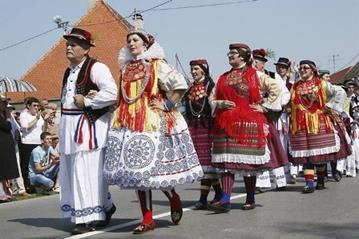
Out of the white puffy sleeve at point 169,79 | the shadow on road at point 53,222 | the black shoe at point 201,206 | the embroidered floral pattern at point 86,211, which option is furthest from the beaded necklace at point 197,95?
the embroidered floral pattern at point 86,211

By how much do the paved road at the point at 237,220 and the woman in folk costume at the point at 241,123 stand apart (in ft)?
1.59

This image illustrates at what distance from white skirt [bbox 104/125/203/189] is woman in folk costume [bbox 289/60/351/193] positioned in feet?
12.9

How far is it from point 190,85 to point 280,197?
6.91 feet

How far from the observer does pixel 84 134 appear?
6477 mm

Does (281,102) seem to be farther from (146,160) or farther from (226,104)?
(146,160)

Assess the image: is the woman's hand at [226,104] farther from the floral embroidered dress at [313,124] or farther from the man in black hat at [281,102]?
the floral embroidered dress at [313,124]

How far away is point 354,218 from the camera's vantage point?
6.98m

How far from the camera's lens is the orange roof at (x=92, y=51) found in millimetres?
39500

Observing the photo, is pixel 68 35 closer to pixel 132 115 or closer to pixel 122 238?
pixel 132 115

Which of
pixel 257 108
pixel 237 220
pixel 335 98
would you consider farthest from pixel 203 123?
pixel 335 98

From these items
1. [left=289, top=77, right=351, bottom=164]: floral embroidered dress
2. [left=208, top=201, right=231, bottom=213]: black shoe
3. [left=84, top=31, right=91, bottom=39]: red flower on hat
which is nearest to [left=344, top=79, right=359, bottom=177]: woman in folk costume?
[left=289, top=77, right=351, bottom=164]: floral embroidered dress

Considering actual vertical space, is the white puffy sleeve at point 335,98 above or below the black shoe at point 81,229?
above

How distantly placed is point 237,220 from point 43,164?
227 inches

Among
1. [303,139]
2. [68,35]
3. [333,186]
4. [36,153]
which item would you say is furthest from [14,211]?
[333,186]
